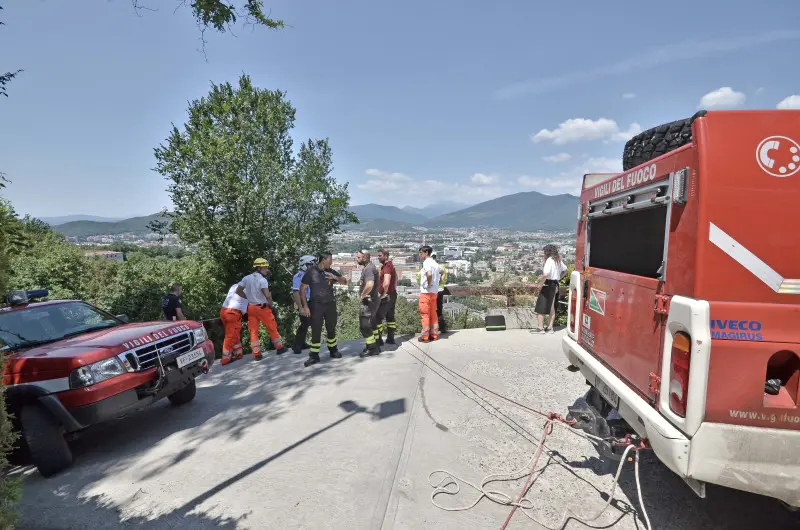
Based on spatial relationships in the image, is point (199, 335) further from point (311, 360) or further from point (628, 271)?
point (628, 271)

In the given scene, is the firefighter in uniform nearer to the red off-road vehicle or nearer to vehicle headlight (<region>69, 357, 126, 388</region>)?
the red off-road vehicle

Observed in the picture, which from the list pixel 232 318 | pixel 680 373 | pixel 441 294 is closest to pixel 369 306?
pixel 441 294

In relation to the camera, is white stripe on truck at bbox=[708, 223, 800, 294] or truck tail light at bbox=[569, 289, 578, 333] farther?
truck tail light at bbox=[569, 289, 578, 333]

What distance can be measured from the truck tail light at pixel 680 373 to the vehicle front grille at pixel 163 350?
451 centimetres

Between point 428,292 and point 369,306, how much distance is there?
1.21m

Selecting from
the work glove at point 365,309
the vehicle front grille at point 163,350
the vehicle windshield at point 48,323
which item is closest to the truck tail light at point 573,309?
the work glove at point 365,309

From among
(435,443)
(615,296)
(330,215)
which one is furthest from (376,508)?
(330,215)

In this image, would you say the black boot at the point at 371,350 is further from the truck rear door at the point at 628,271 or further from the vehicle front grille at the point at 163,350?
the truck rear door at the point at 628,271

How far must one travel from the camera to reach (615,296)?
10.9ft

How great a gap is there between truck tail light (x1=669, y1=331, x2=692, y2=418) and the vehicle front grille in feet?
14.8

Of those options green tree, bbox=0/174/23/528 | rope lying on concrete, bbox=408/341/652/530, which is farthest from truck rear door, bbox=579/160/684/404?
green tree, bbox=0/174/23/528

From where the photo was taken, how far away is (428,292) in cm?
777

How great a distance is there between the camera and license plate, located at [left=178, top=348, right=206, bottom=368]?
4586 mm

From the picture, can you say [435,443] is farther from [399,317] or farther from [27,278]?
[27,278]
